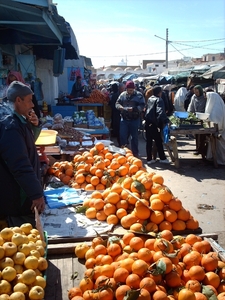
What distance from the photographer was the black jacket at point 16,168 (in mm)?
2402

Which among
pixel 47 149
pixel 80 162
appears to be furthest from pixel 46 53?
pixel 80 162

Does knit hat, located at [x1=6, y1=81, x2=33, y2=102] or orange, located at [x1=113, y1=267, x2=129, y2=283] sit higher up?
knit hat, located at [x1=6, y1=81, x2=33, y2=102]

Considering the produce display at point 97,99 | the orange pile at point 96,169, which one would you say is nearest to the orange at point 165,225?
the orange pile at point 96,169

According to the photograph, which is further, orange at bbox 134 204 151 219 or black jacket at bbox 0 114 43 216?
orange at bbox 134 204 151 219

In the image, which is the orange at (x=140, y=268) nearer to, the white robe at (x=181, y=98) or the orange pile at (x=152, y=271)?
the orange pile at (x=152, y=271)

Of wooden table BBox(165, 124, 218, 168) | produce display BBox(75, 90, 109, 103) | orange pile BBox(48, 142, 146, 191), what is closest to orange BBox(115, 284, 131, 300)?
orange pile BBox(48, 142, 146, 191)

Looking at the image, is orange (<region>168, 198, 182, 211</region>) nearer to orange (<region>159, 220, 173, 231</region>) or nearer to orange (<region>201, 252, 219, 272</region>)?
orange (<region>159, 220, 173, 231</region>)

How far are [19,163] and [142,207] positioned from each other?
3.83 ft

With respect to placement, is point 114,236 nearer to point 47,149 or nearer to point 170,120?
point 47,149

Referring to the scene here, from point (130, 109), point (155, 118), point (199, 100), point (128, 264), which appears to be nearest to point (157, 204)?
point (128, 264)

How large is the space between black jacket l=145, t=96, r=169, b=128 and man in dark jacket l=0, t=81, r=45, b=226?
194 inches

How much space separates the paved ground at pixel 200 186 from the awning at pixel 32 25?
12.7 feet

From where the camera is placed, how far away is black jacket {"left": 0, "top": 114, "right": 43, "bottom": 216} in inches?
94.6

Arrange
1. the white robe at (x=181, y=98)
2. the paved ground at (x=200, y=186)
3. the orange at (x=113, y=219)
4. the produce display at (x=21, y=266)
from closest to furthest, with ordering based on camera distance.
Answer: the produce display at (x=21, y=266)
the orange at (x=113, y=219)
the paved ground at (x=200, y=186)
the white robe at (x=181, y=98)
